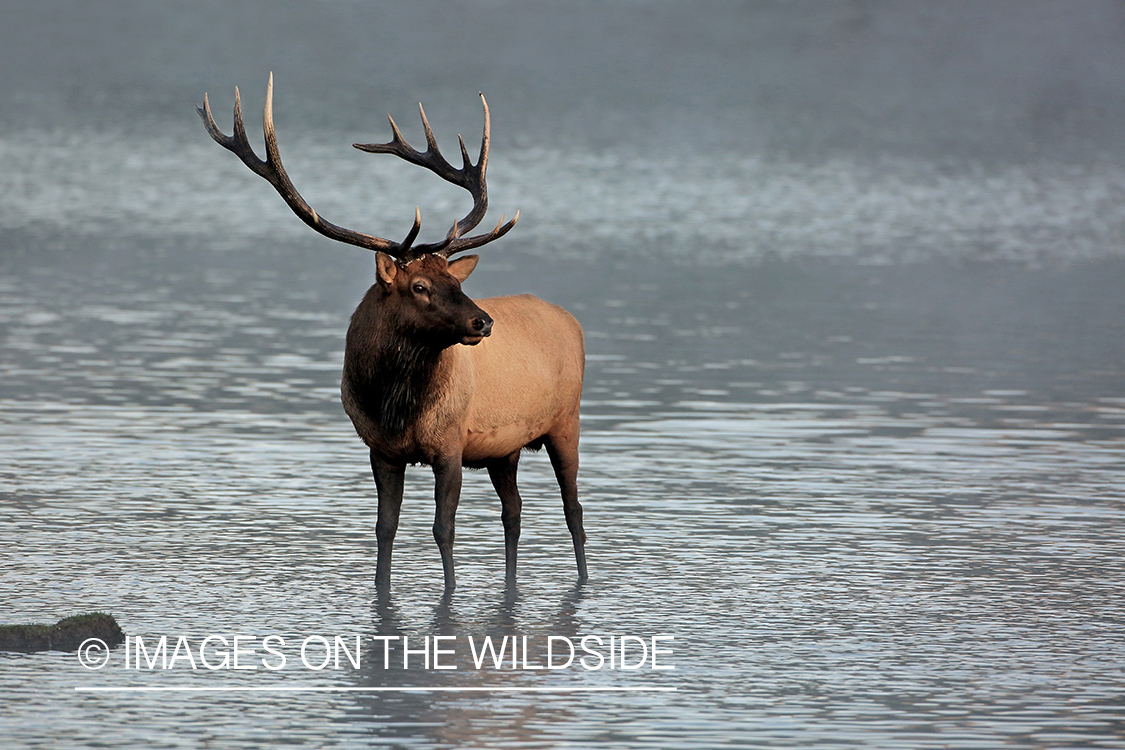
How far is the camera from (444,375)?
1080cm

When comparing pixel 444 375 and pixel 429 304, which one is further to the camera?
pixel 444 375

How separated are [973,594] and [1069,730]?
2.68m

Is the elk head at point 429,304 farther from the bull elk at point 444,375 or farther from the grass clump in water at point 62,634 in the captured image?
the grass clump in water at point 62,634

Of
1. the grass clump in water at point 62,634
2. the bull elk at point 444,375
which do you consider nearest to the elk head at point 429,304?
the bull elk at point 444,375

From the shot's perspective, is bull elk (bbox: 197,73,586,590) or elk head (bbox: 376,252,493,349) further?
bull elk (bbox: 197,73,586,590)

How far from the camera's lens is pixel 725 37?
319 feet

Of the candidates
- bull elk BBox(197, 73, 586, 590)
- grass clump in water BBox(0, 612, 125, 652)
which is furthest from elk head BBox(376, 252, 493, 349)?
grass clump in water BBox(0, 612, 125, 652)

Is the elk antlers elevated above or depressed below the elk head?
above

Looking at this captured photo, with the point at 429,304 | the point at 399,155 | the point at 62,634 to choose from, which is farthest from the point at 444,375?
the point at 62,634

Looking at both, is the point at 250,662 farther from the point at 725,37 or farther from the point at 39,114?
the point at 725,37

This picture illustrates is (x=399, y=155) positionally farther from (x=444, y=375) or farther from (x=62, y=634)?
(x=62, y=634)

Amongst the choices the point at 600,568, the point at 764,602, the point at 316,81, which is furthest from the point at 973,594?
the point at 316,81

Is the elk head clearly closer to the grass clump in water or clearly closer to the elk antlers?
the elk antlers

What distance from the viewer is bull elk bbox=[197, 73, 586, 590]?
35.1 feet
